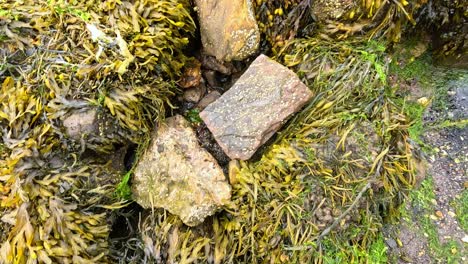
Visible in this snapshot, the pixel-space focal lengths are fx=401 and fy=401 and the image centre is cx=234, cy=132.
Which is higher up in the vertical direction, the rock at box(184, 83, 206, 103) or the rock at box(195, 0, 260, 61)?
the rock at box(195, 0, 260, 61)

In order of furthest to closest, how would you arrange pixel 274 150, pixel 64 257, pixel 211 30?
pixel 211 30
pixel 274 150
pixel 64 257

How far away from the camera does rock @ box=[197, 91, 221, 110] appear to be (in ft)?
8.02

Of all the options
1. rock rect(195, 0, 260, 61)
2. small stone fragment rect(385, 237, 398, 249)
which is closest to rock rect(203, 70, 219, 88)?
rock rect(195, 0, 260, 61)

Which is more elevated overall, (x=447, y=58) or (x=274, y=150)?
(x=447, y=58)

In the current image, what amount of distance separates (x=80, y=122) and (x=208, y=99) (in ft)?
2.45

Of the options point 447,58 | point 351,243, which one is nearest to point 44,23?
point 351,243

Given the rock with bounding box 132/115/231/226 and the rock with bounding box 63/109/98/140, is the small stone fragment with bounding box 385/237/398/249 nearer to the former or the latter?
the rock with bounding box 132/115/231/226

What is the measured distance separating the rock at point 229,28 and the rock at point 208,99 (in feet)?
0.77

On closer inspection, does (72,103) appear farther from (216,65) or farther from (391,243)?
(391,243)

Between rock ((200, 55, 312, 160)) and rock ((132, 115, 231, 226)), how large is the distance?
6.1 inches

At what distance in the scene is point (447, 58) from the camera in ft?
7.92

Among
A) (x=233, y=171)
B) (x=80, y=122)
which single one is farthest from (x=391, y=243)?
(x=80, y=122)

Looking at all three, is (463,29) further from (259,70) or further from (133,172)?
(133,172)

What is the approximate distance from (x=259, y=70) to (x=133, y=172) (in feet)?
3.01
